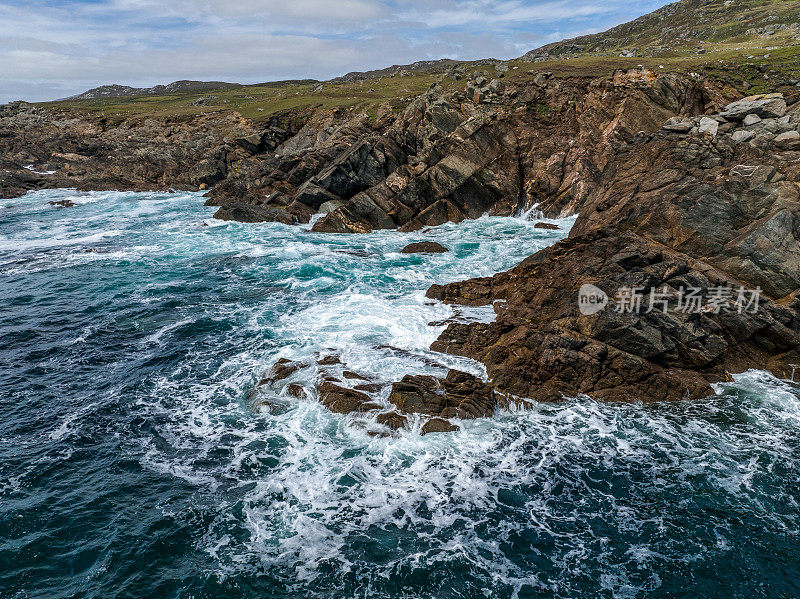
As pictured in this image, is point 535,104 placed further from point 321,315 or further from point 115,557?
point 115,557

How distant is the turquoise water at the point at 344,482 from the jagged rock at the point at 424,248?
15430 millimetres

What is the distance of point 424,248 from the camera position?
4512 centimetres

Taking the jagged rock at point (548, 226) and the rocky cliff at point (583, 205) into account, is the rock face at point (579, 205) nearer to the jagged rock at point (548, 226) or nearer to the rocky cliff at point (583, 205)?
the rocky cliff at point (583, 205)

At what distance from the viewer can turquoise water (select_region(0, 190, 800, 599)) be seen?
1352 centimetres

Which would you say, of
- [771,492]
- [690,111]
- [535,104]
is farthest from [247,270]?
[690,111]

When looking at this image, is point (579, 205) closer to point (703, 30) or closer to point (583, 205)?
point (583, 205)

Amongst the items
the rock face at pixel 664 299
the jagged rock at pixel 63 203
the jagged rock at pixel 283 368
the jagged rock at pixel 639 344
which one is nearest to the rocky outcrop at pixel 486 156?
the rock face at pixel 664 299

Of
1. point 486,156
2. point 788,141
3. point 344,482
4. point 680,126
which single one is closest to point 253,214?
point 486,156

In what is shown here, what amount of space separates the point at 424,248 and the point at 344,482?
30980mm

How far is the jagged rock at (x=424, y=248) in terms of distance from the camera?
44812 mm

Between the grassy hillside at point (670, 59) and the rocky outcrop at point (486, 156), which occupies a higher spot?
the grassy hillside at point (670, 59)

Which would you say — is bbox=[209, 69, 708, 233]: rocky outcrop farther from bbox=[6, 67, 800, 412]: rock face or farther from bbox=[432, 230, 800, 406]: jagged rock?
bbox=[432, 230, 800, 406]: jagged rock

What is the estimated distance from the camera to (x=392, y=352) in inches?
1006

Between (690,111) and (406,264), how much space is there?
43629 millimetres
